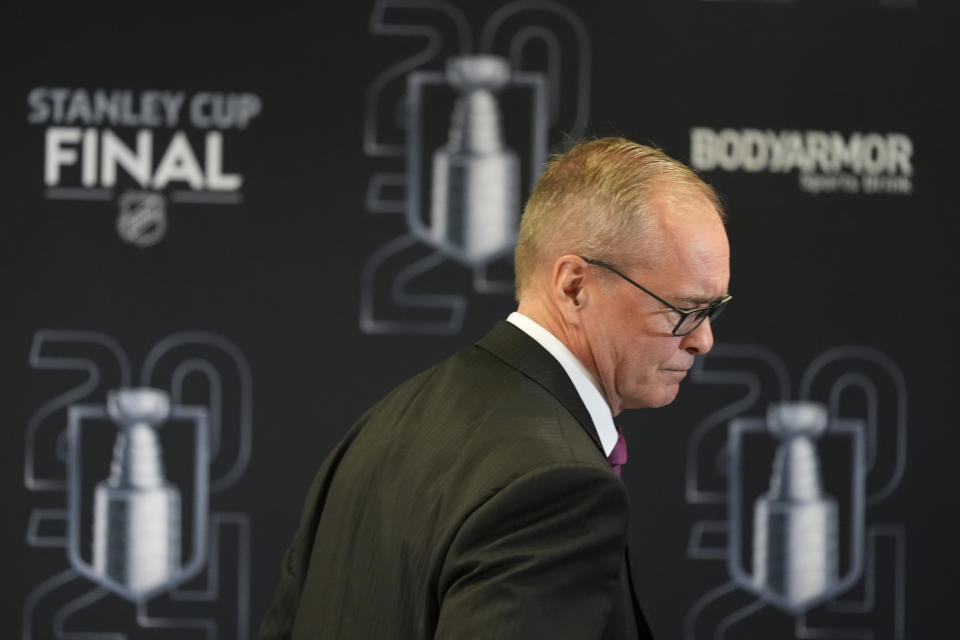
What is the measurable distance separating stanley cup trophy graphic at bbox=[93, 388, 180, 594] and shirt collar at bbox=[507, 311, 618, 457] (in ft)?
5.60

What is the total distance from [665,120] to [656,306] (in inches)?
64.7

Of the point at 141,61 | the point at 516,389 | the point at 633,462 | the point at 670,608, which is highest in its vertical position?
the point at 141,61

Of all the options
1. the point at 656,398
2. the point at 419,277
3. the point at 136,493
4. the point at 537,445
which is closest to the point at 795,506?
the point at 419,277

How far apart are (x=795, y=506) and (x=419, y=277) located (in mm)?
1035

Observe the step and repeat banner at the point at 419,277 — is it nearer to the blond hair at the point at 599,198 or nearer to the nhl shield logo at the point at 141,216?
the nhl shield logo at the point at 141,216

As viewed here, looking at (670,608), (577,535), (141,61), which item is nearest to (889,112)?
(670,608)

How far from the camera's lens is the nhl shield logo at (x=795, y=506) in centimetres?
286

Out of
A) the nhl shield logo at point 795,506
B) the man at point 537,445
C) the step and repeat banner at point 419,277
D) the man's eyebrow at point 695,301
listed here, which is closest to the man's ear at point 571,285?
the man at point 537,445

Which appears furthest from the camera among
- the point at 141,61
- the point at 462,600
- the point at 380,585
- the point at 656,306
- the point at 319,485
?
the point at 141,61

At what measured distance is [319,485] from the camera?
4.55ft

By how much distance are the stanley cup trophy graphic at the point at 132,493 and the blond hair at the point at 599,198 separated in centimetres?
167

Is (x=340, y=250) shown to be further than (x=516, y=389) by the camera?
Yes

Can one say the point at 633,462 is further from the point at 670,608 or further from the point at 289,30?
the point at 289,30

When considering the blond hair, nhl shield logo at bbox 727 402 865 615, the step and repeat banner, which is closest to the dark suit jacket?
the blond hair
